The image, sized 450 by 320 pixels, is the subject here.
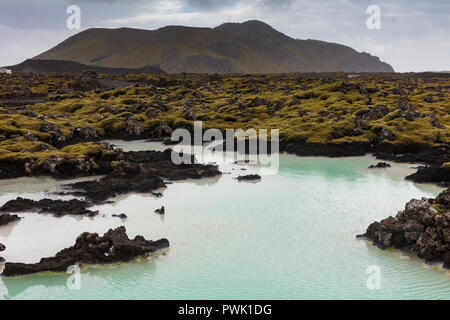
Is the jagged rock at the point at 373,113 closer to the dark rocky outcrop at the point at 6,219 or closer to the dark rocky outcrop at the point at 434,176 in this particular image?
the dark rocky outcrop at the point at 434,176

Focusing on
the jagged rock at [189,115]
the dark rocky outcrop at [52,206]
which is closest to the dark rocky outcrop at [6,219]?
the dark rocky outcrop at [52,206]

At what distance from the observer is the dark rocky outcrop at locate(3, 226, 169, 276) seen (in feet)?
55.4

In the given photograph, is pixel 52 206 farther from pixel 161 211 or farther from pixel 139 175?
pixel 139 175

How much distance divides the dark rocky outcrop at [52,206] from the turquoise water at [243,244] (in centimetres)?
96

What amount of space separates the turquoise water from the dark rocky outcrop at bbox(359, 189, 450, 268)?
565 millimetres

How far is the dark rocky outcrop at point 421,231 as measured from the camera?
1797cm

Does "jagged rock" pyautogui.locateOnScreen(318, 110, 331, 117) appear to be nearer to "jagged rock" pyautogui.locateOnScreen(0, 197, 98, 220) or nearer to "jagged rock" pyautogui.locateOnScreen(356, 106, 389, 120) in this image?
"jagged rock" pyautogui.locateOnScreen(356, 106, 389, 120)

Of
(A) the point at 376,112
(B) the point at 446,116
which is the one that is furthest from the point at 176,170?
(B) the point at 446,116

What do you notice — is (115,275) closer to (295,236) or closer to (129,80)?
(295,236)

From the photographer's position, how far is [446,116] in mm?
59344

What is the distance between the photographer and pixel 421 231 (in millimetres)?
19156

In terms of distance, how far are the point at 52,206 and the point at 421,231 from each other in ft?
61.4

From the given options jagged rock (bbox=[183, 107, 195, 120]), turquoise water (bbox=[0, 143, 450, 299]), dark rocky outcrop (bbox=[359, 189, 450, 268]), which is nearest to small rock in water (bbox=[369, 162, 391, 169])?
turquoise water (bbox=[0, 143, 450, 299])

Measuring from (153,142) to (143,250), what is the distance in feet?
126
